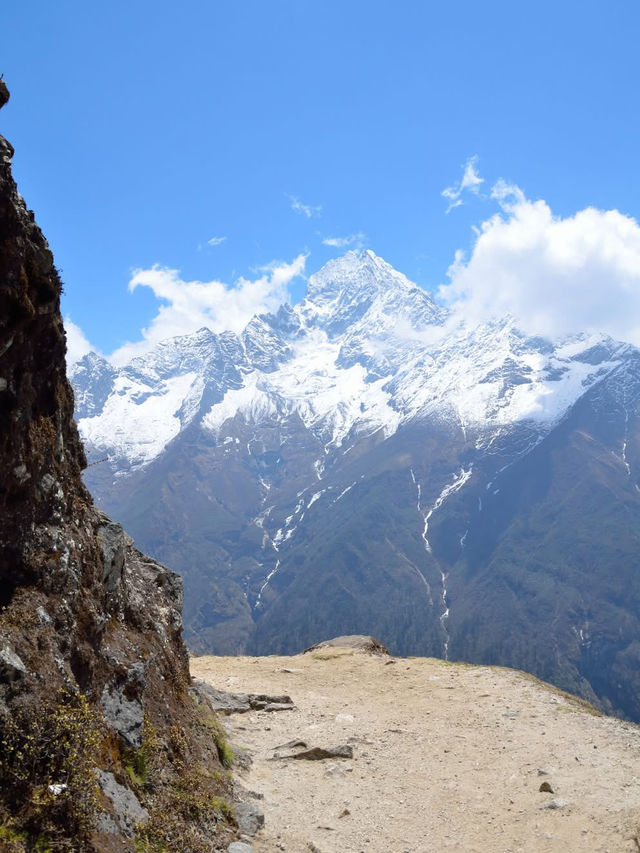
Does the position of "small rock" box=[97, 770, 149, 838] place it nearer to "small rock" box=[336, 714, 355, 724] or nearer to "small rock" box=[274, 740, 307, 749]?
"small rock" box=[274, 740, 307, 749]

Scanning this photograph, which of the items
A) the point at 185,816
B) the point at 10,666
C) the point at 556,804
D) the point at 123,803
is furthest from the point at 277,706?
the point at 10,666

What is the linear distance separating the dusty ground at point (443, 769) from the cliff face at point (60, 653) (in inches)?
149

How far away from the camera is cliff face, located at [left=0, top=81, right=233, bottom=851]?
10.5 meters

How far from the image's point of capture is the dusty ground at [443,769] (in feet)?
57.1

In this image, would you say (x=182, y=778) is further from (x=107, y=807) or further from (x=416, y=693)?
(x=416, y=693)

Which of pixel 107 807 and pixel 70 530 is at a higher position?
pixel 70 530

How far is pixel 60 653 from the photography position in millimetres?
12477

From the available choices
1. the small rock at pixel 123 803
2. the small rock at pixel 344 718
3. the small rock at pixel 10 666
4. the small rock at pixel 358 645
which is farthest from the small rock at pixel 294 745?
the small rock at pixel 358 645

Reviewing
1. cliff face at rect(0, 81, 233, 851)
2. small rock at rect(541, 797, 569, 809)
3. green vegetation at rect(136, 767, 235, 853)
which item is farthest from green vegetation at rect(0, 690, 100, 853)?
small rock at rect(541, 797, 569, 809)

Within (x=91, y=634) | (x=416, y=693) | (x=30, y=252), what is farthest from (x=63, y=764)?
(x=416, y=693)

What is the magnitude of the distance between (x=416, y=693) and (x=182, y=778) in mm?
20109

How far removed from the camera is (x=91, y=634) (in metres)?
14.1

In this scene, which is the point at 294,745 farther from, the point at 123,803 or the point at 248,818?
the point at 123,803

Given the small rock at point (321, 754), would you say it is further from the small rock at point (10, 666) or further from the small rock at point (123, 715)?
the small rock at point (10, 666)
